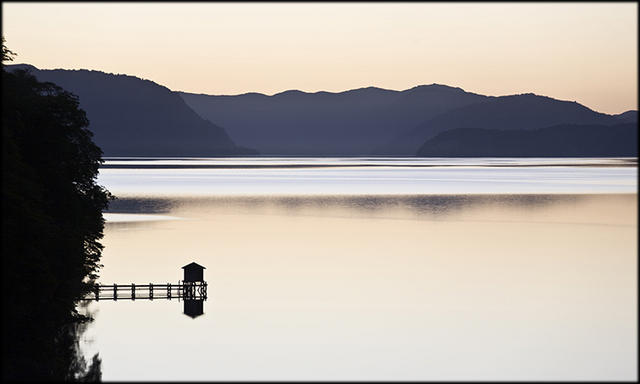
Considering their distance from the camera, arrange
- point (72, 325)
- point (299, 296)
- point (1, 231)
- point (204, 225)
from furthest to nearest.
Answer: point (204, 225)
point (299, 296)
point (72, 325)
point (1, 231)

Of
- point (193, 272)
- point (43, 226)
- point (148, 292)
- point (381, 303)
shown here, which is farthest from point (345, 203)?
point (43, 226)

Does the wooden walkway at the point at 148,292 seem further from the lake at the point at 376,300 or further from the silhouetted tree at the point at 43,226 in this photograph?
the silhouetted tree at the point at 43,226

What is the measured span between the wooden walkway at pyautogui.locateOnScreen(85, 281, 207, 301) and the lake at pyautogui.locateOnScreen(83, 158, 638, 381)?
0.68m

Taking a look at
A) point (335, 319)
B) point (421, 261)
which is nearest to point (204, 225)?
point (421, 261)

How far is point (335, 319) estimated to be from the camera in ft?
153

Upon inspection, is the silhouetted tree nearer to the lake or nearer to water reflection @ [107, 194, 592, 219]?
the lake

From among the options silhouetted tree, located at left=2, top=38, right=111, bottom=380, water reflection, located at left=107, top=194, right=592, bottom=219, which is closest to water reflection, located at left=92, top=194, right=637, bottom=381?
silhouetted tree, located at left=2, top=38, right=111, bottom=380

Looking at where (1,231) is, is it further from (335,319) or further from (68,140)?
(335,319)

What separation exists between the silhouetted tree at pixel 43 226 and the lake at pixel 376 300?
2.96 m

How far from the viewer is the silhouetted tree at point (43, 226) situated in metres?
29.4

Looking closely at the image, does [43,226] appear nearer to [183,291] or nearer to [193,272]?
[193,272]

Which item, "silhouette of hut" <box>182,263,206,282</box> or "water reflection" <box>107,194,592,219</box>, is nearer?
"silhouette of hut" <box>182,263,206,282</box>

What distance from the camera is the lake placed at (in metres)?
37.8

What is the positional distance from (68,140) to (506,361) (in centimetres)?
2368
